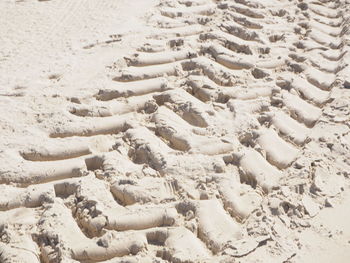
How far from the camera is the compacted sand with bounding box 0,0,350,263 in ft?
6.26

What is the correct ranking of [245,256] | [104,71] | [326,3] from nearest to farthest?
[245,256]
[104,71]
[326,3]

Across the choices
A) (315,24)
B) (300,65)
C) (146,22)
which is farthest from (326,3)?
(146,22)

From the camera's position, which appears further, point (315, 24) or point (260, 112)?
point (315, 24)

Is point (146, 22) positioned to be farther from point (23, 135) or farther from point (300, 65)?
point (23, 135)

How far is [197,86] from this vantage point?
2812 mm

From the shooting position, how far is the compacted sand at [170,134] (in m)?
1.91

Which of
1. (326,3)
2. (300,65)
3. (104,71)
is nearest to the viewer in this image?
(104,71)

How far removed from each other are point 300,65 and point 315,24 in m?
0.75

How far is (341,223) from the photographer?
201 cm

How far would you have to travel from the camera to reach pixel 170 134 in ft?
8.06

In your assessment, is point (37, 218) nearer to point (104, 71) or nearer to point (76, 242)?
point (76, 242)

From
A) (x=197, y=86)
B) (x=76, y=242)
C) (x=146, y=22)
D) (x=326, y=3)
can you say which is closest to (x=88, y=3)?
(x=146, y=22)

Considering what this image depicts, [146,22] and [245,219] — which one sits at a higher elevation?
[146,22]

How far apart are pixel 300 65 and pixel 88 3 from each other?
1.57 meters
